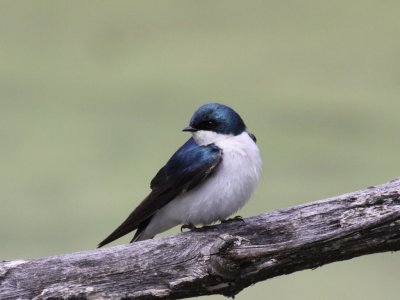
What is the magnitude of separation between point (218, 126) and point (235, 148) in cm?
5

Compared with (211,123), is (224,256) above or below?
below

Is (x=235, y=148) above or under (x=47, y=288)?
above

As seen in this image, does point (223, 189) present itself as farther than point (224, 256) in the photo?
Yes

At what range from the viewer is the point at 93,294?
40.4 inches

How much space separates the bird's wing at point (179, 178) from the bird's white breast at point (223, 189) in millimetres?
15

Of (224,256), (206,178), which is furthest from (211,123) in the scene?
(224,256)

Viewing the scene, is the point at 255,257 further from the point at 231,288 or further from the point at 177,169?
the point at 177,169

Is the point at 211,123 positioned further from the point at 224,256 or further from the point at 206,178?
the point at 224,256

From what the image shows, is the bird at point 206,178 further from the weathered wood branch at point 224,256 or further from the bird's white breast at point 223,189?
the weathered wood branch at point 224,256

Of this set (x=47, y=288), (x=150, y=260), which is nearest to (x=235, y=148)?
(x=150, y=260)

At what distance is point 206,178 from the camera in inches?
48.4

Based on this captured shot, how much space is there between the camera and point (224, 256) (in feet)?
3.16

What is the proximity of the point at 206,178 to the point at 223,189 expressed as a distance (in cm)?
4

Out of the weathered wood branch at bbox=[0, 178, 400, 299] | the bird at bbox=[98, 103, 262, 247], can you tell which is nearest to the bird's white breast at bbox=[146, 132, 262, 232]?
the bird at bbox=[98, 103, 262, 247]
